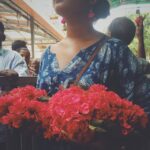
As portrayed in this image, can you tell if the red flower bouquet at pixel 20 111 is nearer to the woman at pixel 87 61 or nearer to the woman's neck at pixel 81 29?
the woman at pixel 87 61

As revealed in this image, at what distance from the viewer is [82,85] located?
6.06 feet

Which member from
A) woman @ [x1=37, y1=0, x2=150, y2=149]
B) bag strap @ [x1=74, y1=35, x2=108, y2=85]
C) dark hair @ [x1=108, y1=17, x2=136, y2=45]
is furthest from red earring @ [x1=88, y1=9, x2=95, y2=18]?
dark hair @ [x1=108, y1=17, x2=136, y2=45]

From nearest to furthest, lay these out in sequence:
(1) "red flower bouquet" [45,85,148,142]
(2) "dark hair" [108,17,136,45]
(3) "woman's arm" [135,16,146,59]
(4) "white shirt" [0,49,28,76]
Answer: (1) "red flower bouquet" [45,85,148,142], (2) "dark hair" [108,17,136,45], (4) "white shirt" [0,49,28,76], (3) "woman's arm" [135,16,146,59]

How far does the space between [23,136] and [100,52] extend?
55 cm

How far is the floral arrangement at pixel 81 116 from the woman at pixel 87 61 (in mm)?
260

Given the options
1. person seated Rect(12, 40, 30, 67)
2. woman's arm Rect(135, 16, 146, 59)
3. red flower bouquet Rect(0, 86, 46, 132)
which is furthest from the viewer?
person seated Rect(12, 40, 30, 67)

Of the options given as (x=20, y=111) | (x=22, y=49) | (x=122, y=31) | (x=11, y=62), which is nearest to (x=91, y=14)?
(x=20, y=111)

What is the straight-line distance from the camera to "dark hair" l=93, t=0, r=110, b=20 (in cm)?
214

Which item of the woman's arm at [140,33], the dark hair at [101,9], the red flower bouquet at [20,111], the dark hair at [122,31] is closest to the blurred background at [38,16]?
the woman's arm at [140,33]

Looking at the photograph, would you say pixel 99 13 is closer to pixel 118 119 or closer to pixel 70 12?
pixel 70 12

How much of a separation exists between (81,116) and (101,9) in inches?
32.5

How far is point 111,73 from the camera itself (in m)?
1.92

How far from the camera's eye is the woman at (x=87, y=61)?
1.92 meters

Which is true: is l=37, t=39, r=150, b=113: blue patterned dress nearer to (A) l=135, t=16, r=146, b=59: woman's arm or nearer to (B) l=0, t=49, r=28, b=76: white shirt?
(B) l=0, t=49, r=28, b=76: white shirt
